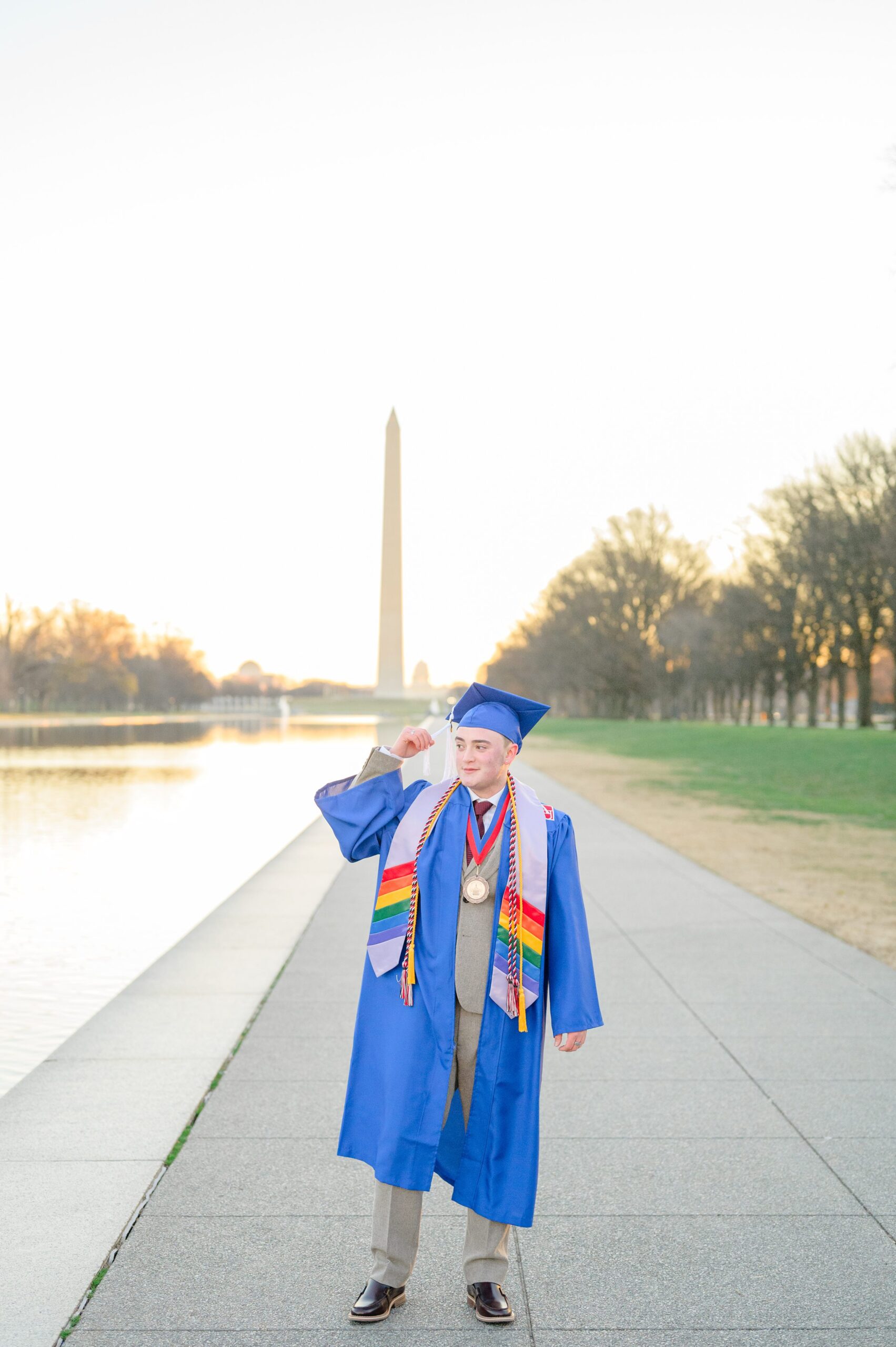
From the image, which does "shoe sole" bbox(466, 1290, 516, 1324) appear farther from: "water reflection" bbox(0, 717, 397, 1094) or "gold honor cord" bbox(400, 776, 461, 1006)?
"water reflection" bbox(0, 717, 397, 1094)

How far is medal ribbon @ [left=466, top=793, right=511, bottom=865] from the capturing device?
322 cm

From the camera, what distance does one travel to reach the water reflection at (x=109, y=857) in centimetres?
762

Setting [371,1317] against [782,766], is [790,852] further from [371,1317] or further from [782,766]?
[782,766]

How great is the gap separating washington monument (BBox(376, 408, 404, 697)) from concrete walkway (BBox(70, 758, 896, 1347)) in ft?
184

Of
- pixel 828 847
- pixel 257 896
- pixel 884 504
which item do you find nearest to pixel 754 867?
pixel 828 847

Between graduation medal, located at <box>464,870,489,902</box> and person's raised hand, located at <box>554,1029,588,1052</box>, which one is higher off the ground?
graduation medal, located at <box>464,870,489,902</box>

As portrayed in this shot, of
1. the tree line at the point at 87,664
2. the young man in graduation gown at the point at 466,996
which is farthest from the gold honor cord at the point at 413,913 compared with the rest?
the tree line at the point at 87,664

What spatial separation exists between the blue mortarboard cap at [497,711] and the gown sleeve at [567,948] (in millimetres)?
292

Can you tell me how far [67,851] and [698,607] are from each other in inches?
2503

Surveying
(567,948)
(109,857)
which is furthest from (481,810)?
(109,857)

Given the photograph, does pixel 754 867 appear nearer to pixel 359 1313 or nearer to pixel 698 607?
pixel 359 1313

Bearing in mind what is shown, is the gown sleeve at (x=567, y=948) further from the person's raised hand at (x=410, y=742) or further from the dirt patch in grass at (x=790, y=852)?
the dirt patch in grass at (x=790, y=852)

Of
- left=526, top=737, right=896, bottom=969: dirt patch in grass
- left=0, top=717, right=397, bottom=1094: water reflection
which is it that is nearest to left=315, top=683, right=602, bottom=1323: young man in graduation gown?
left=0, top=717, right=397, bottom=1094: water reflection

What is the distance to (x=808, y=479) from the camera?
4816 cm
